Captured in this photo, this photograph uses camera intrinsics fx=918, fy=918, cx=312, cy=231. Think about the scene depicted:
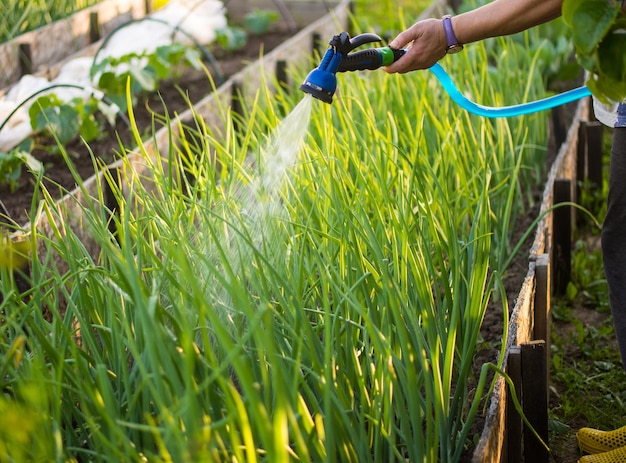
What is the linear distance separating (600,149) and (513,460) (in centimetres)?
190

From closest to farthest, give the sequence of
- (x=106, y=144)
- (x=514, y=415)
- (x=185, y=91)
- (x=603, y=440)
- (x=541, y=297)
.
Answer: (x=514, y=415) < (x=603, y=440) < (x=541, y=297) < (x=106, y=144) < (x=185, y=91)

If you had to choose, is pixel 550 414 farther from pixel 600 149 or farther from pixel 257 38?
pixel 257 38

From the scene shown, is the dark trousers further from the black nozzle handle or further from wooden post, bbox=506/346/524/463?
the black nozzle handle

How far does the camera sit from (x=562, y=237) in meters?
2.91

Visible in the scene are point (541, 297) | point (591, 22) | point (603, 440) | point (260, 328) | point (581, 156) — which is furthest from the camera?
point (581, 156)

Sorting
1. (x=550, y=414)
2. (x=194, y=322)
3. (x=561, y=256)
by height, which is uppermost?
(x=194, y=322)

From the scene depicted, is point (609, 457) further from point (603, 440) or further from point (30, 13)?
point (30, 13)

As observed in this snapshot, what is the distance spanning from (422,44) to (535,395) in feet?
2.68

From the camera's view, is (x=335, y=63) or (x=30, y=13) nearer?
(x=335, y=63)

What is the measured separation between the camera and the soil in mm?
3273

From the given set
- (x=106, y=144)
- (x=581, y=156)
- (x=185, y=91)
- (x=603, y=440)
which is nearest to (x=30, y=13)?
(x=185, y=91)

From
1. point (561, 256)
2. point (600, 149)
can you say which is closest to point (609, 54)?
point (561, 256)

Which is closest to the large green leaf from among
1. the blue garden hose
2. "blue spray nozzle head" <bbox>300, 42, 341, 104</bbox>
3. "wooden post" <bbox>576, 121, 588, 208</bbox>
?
"blue spray nozzle head" <bbox>300, 42, 341, 104</bbox>

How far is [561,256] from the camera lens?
295 cm
